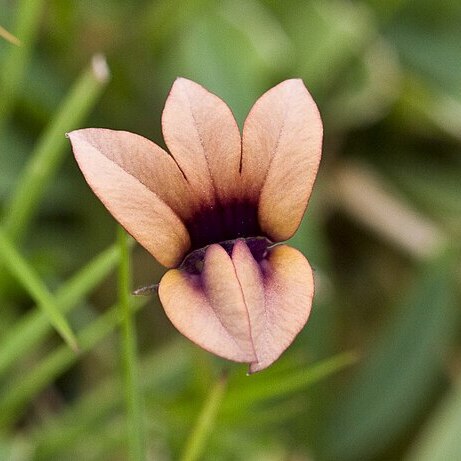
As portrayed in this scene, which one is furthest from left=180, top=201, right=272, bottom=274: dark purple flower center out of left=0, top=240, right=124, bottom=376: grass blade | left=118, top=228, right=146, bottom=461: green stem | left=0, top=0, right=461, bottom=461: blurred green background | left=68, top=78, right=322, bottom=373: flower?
left=0, top=0, right=461, bottom=461: blurred green background

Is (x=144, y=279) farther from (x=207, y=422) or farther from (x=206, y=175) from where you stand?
(x=206, y=175)

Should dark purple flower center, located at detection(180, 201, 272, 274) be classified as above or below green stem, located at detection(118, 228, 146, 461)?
above

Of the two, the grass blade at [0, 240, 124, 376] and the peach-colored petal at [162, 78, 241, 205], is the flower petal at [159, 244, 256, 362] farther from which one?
the grass blade at [0, 240, 124, 376]

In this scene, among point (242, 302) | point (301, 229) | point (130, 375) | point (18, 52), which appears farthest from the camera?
point (301, 229)

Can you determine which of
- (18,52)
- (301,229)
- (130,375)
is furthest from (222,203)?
(301,229)

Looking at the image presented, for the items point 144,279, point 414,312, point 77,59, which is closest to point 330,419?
point 414,312

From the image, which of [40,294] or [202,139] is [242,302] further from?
[40,294]

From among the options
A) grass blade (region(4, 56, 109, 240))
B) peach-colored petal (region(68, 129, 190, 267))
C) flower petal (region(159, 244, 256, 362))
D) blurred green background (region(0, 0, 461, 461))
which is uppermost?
peach-colored petal (region(68, 129, 190, 267))

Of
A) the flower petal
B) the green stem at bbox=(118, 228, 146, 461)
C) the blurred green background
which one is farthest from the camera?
the blurred green background
